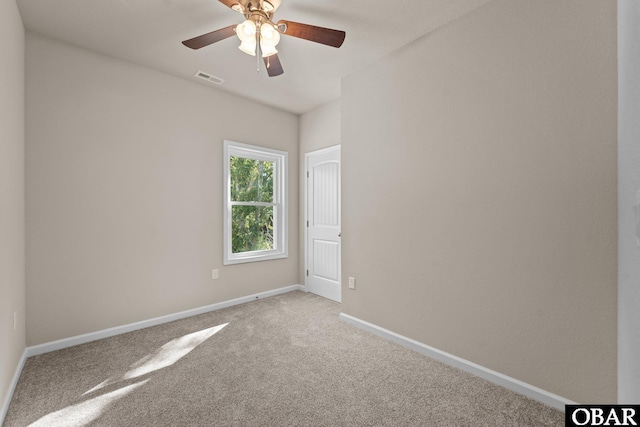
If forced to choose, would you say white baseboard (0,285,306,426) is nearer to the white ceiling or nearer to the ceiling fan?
the ceiling fan

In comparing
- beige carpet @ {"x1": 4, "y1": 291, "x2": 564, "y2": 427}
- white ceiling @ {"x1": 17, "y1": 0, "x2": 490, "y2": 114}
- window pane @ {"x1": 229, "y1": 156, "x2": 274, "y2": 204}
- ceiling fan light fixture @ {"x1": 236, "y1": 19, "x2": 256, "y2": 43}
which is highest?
white ceiling @ {"x1": 17, "y1": 0, "x2": 490, "y2": 114}

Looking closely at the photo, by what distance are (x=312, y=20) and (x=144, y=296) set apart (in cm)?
305

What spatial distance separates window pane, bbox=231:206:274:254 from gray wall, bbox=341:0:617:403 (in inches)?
70.8

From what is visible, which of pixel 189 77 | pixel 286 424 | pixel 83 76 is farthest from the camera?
pixel 189 77

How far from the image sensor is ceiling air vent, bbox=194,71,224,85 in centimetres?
313

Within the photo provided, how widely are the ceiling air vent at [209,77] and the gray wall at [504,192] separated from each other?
1.69 metres

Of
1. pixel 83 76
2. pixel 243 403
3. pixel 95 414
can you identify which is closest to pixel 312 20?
pixel 83 76

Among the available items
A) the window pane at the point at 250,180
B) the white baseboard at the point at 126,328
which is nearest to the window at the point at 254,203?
the window pane at the point at 250,180

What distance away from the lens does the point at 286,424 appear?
1.62m

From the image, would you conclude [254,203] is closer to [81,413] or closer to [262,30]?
[262,30]

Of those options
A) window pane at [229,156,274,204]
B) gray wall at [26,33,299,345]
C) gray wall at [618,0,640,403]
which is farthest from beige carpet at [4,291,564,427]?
window pane at [229,156,274,204]

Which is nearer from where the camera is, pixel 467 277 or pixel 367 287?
pixel 467 277

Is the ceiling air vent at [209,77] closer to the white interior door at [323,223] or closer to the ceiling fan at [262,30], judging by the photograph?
the ceiling fan at [262,30]

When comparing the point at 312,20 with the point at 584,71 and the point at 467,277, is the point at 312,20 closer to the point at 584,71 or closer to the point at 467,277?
the point at 584,71
